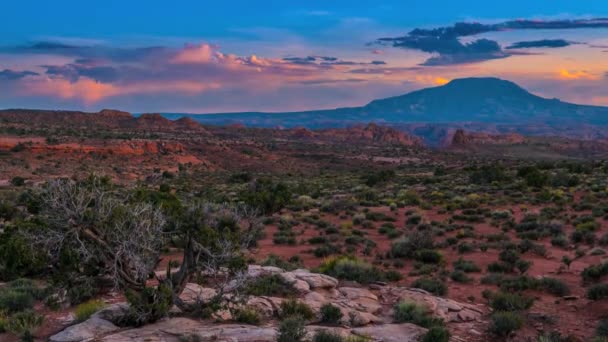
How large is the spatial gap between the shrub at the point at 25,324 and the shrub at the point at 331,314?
4.79m

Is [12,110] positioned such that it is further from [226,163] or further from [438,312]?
[438,312]

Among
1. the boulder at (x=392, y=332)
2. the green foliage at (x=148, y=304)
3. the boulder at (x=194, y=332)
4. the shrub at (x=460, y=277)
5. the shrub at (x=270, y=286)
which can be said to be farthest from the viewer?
the shrub at (x=460, y=277)

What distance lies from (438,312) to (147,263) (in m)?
5.65

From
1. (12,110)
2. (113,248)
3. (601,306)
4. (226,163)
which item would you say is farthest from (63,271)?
(12,110)

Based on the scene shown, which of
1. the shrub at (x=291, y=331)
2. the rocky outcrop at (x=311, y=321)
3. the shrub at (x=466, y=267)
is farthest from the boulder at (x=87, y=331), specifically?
the shrub at (x=466, y=267)

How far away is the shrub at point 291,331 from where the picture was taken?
23.7ft

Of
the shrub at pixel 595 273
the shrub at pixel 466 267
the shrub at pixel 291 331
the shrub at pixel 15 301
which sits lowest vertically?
the shrub at pixel 466 267

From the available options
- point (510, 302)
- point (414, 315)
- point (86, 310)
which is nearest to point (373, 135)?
point (510, 302)

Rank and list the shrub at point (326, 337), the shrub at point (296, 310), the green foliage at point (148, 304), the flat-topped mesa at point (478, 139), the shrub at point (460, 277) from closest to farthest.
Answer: the shrub at point (326, 337)
the green foliage at point (148, 304)
the shrub at point (296, 310)
the shrub at point (460, 277)
the flat-topped mesa at point (478, 139)

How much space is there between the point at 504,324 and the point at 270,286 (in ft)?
14.8

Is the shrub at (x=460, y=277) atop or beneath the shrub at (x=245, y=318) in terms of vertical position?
beneath

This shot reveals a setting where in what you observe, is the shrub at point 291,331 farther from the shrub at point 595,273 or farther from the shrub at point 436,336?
the shrub at point 595,273

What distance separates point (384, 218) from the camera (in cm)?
2325

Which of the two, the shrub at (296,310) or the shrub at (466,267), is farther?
the shrub at (466,267)
